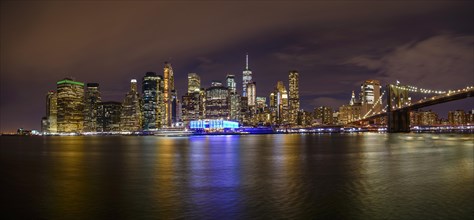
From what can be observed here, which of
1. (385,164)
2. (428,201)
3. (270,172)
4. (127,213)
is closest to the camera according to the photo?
(127,213)

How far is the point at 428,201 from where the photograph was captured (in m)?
21.2

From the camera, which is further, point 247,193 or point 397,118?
point 397,118

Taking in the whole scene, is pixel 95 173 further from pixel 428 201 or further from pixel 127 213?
pixel 428 201

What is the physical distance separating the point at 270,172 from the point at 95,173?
46.9 ft

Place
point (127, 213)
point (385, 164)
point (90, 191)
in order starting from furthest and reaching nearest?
point (385, 164) → point (90, 191) → point (127, 213)

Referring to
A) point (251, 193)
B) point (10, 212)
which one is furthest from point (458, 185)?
point (10, 212)

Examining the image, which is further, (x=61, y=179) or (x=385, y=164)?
(x=385, y=164)

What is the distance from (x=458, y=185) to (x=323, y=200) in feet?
32.6

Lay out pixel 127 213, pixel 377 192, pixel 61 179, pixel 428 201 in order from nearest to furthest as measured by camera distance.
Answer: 1. pixel 127 213
2. pixel 428 201
3. pixel 377 192
4. pixel 61 179

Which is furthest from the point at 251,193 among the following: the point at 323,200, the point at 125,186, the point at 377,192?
the point at 125,186

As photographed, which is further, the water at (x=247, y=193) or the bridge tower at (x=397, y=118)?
the bridge tower at (x=397, y=118)

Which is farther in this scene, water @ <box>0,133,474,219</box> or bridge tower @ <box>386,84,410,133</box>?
bridge tower @ <box>386,84,410,133</box>

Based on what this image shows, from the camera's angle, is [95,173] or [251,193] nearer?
[251,193]

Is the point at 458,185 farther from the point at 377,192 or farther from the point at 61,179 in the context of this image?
the point at 61,179
